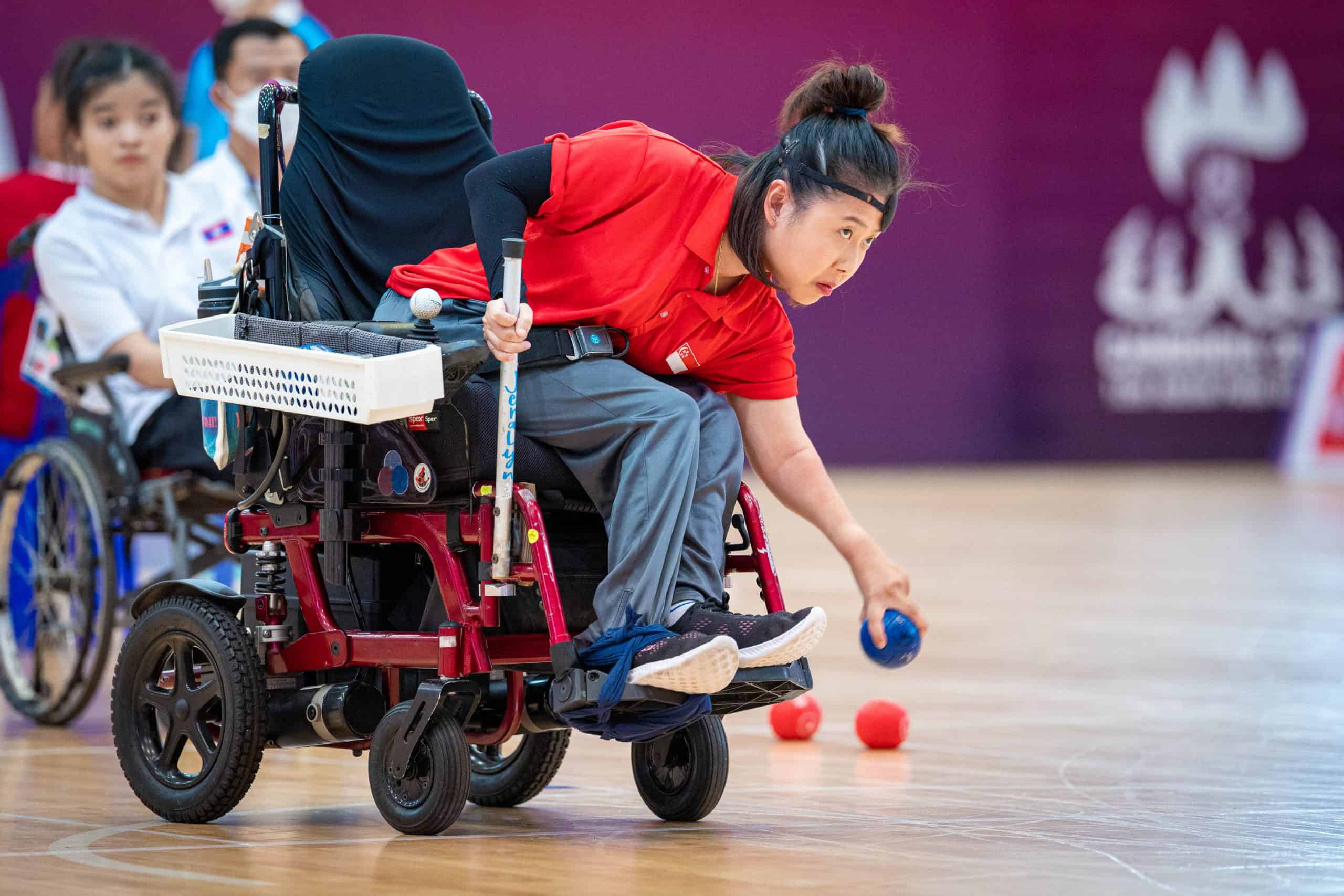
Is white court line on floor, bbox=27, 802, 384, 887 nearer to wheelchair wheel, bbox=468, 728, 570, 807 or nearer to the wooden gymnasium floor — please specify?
the wooden gymnasium floor

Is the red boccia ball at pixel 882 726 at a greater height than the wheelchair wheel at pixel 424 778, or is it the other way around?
the wheelchair wheel at pixel 424 778

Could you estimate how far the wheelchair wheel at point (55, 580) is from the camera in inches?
150

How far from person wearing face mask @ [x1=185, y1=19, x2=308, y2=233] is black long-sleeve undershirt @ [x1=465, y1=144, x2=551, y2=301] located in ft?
7.78

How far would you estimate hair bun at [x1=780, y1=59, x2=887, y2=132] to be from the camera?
2607 millimetres

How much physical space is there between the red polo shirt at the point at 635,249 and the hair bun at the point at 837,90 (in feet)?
0.53

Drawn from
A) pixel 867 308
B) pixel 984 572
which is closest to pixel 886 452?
pixel 867 308

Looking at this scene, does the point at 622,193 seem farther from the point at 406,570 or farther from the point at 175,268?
the point at 175,268

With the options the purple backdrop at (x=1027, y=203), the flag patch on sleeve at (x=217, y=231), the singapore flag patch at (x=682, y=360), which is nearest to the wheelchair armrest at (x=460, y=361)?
the singapore flag patch at (x=682, y=360)

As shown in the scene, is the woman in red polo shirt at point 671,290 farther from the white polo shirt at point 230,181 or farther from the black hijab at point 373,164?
the white polo shirt at point 230,181

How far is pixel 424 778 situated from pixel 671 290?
0.79 meters

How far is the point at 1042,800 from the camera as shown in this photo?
9.67 feet

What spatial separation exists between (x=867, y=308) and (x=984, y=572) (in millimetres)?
5093

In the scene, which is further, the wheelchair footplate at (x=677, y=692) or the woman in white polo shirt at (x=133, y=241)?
the woman in white polo shirt at (x=133, y=241)

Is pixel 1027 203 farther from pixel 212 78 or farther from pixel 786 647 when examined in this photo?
pixel 786 647
